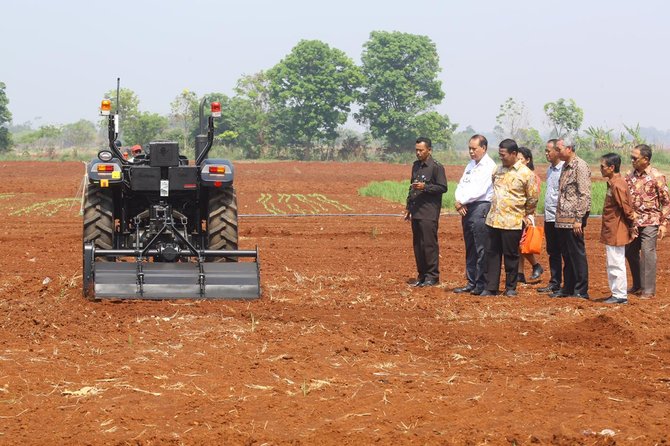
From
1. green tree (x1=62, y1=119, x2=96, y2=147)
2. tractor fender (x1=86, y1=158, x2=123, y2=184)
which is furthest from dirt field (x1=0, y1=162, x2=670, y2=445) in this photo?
green tree (x1=62, y1=119, x2=96, y2=147)

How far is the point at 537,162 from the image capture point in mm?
63438

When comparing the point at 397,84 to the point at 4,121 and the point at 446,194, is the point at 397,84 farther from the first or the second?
the point at 446,194

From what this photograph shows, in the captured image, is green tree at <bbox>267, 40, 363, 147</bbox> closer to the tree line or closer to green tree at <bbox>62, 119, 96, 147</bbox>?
the tree line

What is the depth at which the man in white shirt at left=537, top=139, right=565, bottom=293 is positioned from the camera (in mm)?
10812

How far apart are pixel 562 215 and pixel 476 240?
3.12 ft

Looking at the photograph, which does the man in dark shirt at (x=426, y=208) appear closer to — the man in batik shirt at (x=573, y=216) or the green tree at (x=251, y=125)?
the man in batik shirt at (x=573, y=216)

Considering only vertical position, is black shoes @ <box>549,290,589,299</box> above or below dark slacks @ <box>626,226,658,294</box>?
below

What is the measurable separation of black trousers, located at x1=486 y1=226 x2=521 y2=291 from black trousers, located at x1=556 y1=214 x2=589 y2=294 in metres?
0.50

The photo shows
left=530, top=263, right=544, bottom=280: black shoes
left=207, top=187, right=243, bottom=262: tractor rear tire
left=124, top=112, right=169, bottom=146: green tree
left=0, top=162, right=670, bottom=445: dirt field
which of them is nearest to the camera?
left=0, top=162, right=670, bottom=445: dirt field

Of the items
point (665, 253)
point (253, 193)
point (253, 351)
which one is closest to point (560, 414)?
point (253, 351)

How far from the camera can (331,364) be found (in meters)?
7.27

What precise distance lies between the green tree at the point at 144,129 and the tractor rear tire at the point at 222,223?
5637cm

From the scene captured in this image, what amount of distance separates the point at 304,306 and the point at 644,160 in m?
3.78

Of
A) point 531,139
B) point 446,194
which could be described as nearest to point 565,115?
point 531,139
